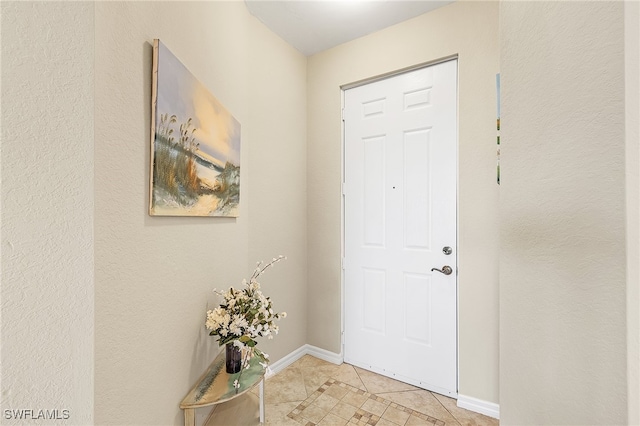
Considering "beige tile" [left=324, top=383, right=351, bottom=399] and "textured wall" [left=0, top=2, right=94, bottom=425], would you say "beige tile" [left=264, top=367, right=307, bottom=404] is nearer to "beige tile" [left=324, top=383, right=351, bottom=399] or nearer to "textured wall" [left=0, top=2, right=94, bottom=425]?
"beige tile" [left=324, top=383, right=351, bottom=399]

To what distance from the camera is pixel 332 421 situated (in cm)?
181

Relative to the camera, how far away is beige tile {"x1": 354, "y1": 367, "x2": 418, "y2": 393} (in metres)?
2.15

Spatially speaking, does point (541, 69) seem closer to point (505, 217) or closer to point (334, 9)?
point (505, 217)

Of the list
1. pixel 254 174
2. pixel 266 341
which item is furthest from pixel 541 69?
pixel 266 341

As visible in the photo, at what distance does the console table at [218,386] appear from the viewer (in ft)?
4.27

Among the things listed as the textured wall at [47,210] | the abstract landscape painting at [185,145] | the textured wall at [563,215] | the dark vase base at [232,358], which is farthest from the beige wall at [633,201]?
the dark vase base at [232,358]

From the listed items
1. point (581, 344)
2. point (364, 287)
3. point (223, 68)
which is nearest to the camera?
point (581, 344)

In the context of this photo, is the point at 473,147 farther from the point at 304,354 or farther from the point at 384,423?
the point at 304,354

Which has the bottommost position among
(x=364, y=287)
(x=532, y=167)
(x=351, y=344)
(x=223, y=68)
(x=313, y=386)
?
(x=313, y=386)

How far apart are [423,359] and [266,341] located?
118 cm

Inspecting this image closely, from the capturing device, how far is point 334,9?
82.9 inches

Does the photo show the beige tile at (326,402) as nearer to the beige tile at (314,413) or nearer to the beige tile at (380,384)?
the beige tile at (314,413)

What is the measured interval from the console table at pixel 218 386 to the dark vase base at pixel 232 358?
2cm

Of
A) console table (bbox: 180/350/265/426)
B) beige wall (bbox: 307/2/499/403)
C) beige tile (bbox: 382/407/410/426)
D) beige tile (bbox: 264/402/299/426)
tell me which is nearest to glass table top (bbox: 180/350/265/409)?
console table (bbox: 180/350/265/426)
